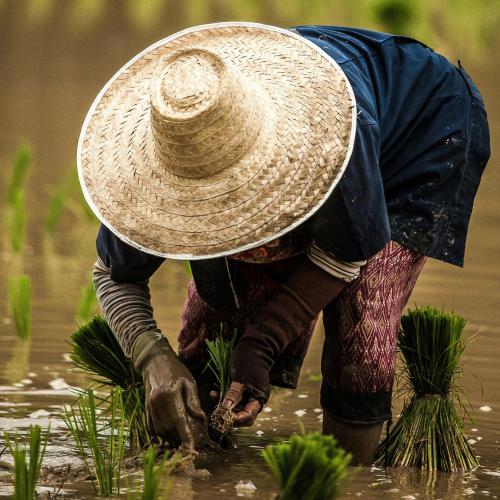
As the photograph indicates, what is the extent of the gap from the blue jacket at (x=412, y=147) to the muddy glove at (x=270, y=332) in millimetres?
145

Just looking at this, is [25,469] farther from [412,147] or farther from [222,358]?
A: [412,147]

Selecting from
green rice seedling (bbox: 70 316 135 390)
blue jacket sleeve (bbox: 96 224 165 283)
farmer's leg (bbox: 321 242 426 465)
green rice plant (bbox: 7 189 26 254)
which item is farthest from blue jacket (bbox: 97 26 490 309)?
green rice plant (bbox: 7 189 26 254)

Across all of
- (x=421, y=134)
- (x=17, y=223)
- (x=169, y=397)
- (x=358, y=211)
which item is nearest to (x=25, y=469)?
(x=169, y=397)

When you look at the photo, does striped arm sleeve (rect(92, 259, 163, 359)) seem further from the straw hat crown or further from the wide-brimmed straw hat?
the straw hat crown

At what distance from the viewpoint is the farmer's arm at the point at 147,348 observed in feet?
10.5

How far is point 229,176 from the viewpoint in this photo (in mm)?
3008

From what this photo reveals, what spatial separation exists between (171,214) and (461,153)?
933 millimetres

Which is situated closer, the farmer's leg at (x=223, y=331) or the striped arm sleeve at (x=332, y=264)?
the striped arm sleeve at (x=332, y=264)

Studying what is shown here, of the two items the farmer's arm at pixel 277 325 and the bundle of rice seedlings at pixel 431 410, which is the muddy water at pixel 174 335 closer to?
the bundle of rice seedlings at pixel 431 410

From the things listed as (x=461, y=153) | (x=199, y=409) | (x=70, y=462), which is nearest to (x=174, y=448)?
(x=199, y=409)

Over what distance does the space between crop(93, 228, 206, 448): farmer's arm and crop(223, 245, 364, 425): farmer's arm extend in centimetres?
12

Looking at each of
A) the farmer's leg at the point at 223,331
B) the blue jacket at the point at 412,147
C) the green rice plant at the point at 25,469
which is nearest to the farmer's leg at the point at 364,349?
the blue jacket at the point at 412,147

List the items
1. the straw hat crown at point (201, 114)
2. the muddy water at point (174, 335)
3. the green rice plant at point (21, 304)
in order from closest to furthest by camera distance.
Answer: the straw hat crown at point (201, 114), the muddy water at point (174, 335), the green rice plant at point (21, 304)

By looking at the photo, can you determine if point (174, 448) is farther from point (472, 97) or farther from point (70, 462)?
point (472, 97)
